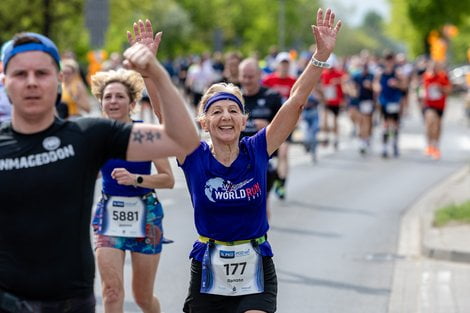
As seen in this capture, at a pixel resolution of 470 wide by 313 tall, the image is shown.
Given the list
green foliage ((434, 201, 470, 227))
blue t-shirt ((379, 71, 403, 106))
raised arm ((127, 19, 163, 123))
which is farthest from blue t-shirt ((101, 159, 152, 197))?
blue t-shirt ((379, 71, 403, 106))

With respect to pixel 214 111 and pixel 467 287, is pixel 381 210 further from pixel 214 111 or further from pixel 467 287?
pixel 214 111

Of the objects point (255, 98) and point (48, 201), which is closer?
point (48, 201)

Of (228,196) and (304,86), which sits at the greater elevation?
(304,86)

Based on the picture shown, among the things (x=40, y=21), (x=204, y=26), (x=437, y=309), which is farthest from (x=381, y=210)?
(x=204, y=26)

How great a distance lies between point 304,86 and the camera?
6.28 m

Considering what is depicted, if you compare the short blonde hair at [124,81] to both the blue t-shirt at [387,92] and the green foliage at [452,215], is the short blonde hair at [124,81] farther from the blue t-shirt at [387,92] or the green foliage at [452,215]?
the blue t-shirt at [387,92]

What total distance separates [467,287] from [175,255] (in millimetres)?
3201

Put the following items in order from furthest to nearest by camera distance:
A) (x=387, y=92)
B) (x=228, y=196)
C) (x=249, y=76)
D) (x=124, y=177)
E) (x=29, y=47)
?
(x=387, y=92)
(x=249, y=76)
(x=124, y=177)
(x=228, y=196)
(x=29, y=47)

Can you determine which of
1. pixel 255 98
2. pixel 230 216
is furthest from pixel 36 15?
pixel 230 216

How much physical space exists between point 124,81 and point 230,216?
1.77 metres

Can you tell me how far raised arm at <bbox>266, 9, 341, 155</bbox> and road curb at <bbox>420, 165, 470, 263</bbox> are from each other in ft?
19.3

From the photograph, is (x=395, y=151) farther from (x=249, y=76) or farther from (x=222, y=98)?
(x=222, y=98)

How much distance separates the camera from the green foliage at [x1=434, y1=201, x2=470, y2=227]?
13.7m

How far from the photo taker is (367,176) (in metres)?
21.7
